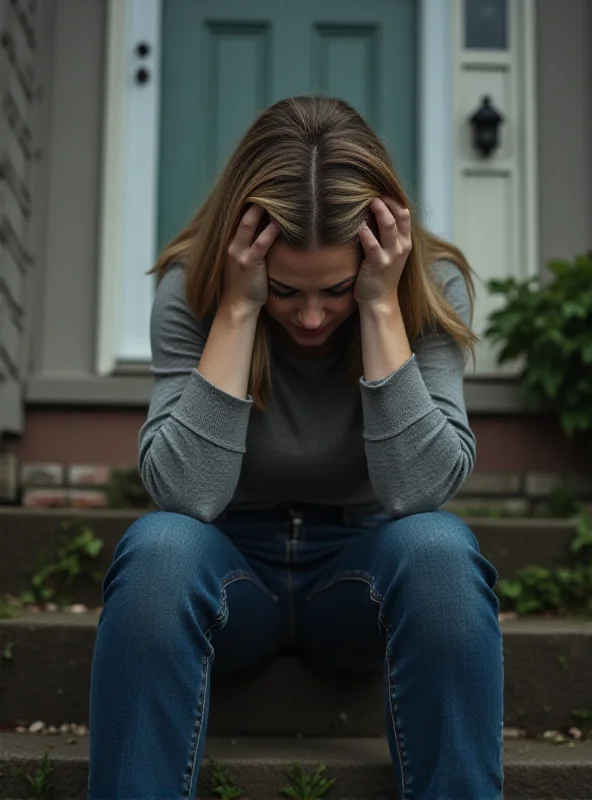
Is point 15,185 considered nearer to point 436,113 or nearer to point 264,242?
point 436,113

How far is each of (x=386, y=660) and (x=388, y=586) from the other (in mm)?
115

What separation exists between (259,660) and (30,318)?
1790 mm

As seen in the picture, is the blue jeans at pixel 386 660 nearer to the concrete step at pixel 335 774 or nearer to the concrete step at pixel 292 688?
the concrete step at pixel 335 774

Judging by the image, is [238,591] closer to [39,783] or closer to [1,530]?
[39,783]

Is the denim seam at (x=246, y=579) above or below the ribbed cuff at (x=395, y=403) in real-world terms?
below

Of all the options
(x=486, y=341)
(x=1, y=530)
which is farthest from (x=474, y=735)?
(x=486, y=341)

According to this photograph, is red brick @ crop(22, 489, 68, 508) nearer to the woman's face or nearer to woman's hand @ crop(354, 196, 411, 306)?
the woman's face

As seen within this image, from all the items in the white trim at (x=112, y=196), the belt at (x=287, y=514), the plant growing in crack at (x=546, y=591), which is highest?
the white trim at (x=112, y=196)

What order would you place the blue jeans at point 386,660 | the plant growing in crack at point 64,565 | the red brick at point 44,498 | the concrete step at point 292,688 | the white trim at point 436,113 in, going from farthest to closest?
the white trim at point 436,113, the red brick at point 44,498, the plant growing in crack at point 64,565, the concrete step at point 292,688, the blue jeans at point 386,660

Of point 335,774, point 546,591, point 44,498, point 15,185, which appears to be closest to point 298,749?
point 335,774

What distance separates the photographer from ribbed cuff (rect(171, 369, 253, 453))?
1.53m

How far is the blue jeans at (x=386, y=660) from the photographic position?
1309 millimetres

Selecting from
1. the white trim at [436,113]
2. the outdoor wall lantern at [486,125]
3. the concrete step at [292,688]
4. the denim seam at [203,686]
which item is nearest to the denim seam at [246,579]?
the denim seam at [203,686]

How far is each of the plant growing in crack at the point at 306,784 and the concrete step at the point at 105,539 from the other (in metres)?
0.76
